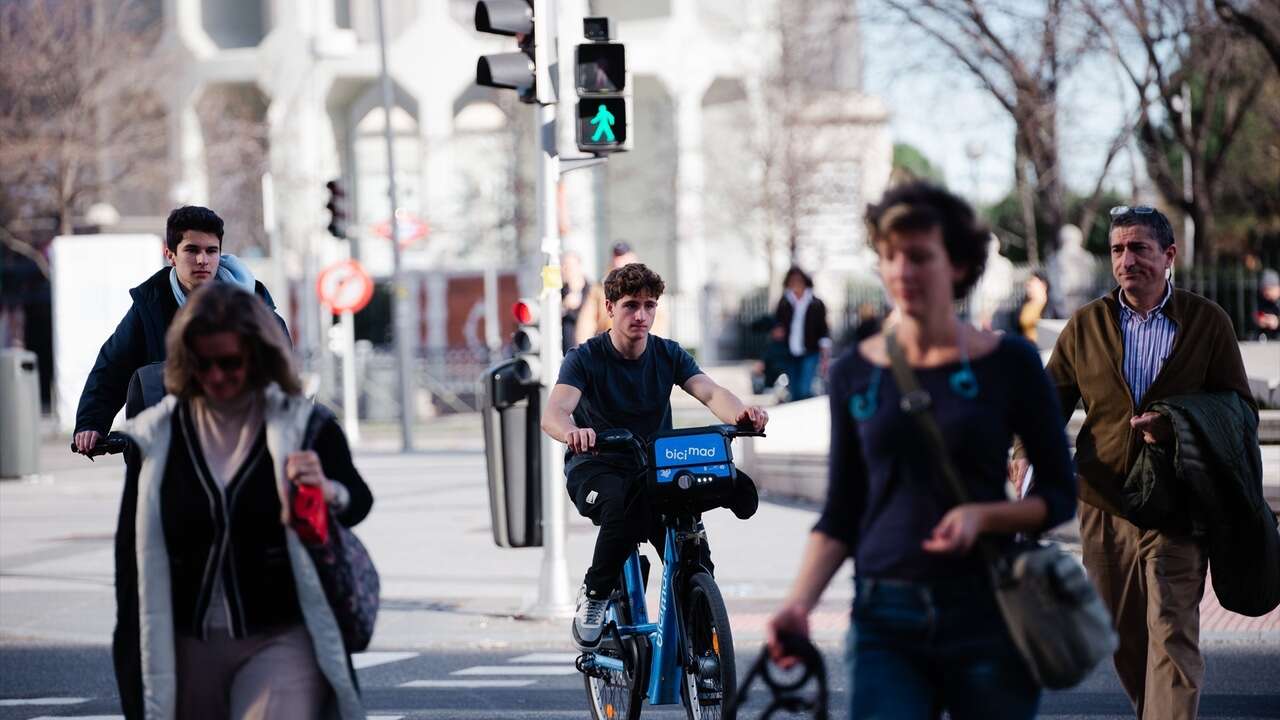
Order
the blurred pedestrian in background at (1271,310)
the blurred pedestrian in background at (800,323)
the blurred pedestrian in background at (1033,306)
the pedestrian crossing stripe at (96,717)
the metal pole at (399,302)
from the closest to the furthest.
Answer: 1. the pedestrian crossing stripe at (96,717)
2. the blurred pedestrian in background at (1033,306)
3. the blurred pedestrian in background at (800,323)
4. the blurred pedestrian in background at (1271,310)
5. the metal pole at (399,302)

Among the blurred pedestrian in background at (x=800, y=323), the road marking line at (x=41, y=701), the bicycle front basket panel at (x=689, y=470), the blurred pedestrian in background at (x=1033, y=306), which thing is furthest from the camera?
the blurred pedestrian in background at (x=800, y=323)

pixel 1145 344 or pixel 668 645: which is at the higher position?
pixel 1145 344

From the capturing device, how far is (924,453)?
410cm

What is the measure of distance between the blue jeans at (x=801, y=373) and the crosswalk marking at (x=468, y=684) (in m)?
13.8

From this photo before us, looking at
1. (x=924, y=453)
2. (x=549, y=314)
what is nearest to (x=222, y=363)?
(x=924, y=453)

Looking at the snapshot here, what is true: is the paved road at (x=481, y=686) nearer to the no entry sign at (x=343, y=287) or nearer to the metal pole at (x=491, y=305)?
the no entry sign at (x=343, y=287)

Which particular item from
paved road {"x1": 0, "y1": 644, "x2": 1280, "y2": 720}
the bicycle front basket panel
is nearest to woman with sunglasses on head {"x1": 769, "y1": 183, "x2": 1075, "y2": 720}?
the bicycle front basket panel

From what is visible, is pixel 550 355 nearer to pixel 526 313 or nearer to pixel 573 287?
pixel 526 313

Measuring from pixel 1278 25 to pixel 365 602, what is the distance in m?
18.7

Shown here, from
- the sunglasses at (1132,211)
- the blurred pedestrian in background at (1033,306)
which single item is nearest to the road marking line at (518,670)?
the sunglasses at (1132,211)

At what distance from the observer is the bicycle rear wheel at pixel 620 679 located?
716 cm

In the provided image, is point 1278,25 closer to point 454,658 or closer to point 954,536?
point 454,658

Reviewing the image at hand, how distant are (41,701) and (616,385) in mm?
3171

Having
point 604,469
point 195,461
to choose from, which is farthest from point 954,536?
point 604,469
